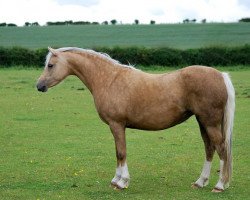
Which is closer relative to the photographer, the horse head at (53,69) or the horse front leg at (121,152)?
the horse front leg at (121,152)

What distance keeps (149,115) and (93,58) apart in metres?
1.44

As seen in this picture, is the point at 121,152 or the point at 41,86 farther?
the point at 41,86

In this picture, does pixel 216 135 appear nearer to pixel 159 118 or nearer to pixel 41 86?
pixel 159 118

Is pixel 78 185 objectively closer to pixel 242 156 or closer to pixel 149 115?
pixel 149 115

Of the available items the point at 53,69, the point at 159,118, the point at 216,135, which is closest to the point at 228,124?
the point at 216,135

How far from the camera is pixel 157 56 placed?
4209 centimetres

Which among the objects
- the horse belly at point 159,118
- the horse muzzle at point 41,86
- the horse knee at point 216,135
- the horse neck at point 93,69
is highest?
the horse neck at point 93,69

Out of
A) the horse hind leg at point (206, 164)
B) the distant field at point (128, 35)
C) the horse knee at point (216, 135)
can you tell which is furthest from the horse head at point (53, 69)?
the distant field at point (128, 35)

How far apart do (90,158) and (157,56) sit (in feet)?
99.3

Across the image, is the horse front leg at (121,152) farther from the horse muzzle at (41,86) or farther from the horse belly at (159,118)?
the horse muzzle at (41,86)

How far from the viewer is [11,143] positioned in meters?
14.1

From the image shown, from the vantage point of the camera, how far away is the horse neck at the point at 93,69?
9.90m

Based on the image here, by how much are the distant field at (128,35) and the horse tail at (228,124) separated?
47826 millimetres

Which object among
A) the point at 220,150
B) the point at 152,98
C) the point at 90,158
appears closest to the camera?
the point at 220,150
